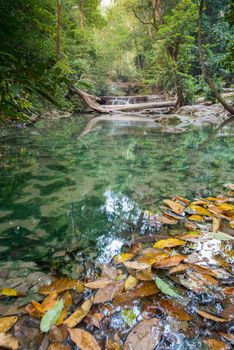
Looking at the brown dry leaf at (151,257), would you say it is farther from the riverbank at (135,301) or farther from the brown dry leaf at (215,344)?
the brown dry leaf at (215,344)

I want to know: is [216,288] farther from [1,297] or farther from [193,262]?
[1,297]

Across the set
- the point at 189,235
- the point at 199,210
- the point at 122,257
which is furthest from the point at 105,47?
the point at 122,257

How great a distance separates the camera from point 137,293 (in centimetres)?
132

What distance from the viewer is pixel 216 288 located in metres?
1.33

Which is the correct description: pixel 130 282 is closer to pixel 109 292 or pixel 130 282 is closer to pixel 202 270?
pixel 109 292

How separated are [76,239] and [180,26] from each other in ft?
41.8

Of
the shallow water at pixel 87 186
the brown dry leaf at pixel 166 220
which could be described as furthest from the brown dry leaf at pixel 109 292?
the brown dry leaf at pixel 166 220

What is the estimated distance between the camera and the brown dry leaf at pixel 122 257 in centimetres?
162

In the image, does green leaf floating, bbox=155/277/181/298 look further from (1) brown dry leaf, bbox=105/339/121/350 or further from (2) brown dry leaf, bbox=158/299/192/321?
(1) brown dry leaf, bbox=105/339/121/350

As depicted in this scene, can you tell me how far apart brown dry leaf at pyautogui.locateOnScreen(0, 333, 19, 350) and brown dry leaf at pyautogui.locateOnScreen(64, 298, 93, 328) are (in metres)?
0.21

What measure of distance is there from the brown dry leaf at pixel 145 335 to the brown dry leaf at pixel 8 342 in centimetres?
45


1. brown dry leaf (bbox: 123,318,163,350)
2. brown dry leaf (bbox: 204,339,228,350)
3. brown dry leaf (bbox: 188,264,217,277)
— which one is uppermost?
brown dry leaf (bbox: 123,318,163,350)

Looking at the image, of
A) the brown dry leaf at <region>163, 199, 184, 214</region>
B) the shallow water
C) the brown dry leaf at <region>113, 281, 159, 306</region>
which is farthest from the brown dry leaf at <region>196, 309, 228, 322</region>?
the brown dry leaf at <region>163, 199, 184, 214</region>

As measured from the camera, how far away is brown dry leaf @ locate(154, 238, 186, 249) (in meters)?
1.71
